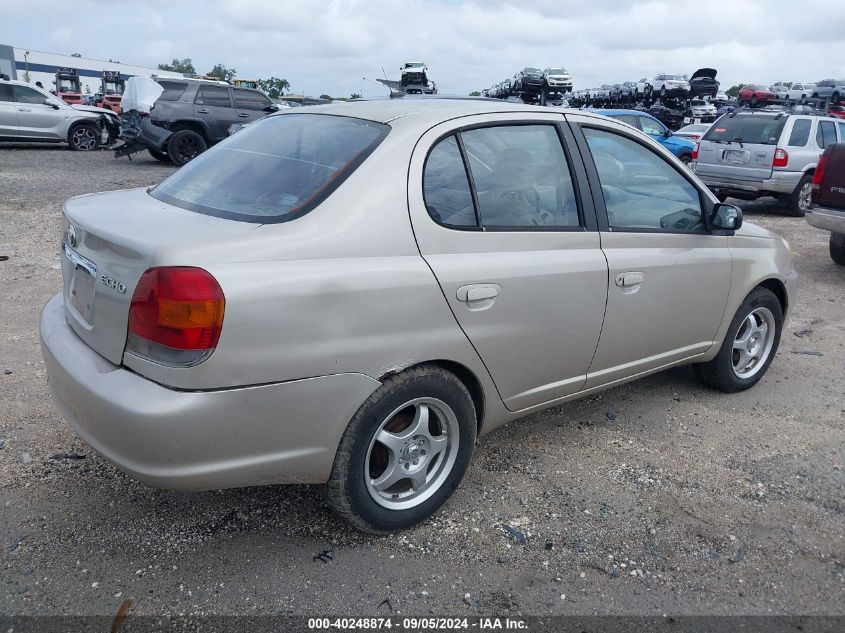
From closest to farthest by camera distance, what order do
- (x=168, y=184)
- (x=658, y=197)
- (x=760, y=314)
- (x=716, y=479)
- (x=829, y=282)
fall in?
(x=168, y=184), (x=716, y=479), (x=658, y=197), (x=760, y=314), (x=829, y=282)

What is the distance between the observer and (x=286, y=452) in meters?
2.43

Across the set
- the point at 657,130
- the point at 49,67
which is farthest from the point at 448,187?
the point at 49,67

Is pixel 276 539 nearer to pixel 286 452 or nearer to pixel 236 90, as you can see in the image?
pixel 286 452

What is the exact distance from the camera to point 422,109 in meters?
2.98

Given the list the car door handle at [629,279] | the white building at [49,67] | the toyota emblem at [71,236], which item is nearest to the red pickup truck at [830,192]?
the car door handle at [629,279]

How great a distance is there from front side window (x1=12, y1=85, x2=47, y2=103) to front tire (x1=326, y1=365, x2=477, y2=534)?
18.4m

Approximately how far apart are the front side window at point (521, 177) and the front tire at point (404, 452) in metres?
0.75

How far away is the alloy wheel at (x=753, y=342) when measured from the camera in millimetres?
4340

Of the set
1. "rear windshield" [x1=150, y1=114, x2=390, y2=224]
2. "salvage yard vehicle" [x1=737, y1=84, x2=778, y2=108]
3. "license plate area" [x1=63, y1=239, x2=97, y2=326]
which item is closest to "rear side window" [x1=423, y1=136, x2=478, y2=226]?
"rear windshield" [x1=150, y1=114, x2=390, y2=224]

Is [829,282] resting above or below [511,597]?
above

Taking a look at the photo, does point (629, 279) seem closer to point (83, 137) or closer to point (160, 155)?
point (160, 155)

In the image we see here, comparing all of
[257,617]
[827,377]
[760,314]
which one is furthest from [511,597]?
[827,377]

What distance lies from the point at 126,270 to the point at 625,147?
2.48m

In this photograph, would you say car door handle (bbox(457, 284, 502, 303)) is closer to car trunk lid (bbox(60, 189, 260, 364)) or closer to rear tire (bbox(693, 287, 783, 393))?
car trunk lid (bbox(60, 189, 260, 364))
